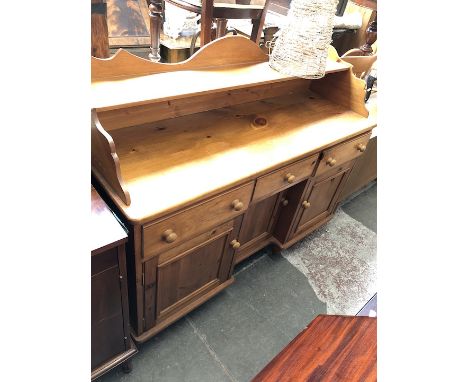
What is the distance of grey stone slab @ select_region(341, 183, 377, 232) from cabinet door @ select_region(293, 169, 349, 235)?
43 centimetres

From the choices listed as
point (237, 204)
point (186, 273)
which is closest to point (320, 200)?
point (237, 204)

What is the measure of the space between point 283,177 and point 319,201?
0.60 m

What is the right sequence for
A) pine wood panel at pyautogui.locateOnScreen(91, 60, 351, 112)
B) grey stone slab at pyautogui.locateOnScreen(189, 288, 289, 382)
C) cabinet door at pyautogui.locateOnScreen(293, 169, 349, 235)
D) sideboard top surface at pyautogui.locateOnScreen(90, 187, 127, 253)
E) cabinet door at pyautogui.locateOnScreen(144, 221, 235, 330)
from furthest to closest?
1. cabinet door at pyautogui.locateOnScreen(293, 169, 349, 235)
2. grey stone slab at pyautogui.locateOnScreen(189, 288, 289, 382)
3. cabinet door at pyautogui.locateOnScreen(144, 221, 235, 330)
4. pine wood panel at pyautogui.locateOnScreen(91, 60, 351, 112)
5. sideboard top surface at pyautogui.locateOnScreen(90, 187, 127, 253)

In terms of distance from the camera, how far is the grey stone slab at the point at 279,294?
1.61 m

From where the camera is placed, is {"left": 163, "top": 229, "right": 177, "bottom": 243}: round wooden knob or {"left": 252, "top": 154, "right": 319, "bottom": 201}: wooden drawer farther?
{"left": 252, "top": 154, "right": 319, "bottom": 201}: wooden drawer

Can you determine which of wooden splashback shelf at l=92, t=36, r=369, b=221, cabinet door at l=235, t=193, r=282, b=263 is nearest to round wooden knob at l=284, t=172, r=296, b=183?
wooden splashback shelf at l=92, t=36, r=369, b=221

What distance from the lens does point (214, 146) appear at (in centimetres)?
119

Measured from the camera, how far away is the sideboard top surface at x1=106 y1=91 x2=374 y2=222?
37.9 inches

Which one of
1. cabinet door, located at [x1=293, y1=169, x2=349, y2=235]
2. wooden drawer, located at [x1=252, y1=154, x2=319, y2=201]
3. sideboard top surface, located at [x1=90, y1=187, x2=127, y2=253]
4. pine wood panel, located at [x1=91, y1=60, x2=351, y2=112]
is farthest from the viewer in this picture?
cabinet door, located at [x1=293, y1=169, x2=349, y2=235]

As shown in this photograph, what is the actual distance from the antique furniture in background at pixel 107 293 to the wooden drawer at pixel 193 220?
10cm

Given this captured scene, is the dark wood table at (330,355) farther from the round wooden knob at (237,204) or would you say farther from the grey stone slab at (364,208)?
the grey stone slab at (364,208)

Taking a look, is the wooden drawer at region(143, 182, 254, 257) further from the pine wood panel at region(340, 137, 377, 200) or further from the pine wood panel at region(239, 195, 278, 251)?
the pine wood panel at region(340, 137, 377, 200)

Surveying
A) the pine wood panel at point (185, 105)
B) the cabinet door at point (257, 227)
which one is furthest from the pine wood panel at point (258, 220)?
the pine wood panel at point (185, 105)

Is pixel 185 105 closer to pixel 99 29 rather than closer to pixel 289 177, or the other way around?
pixel 99 29
